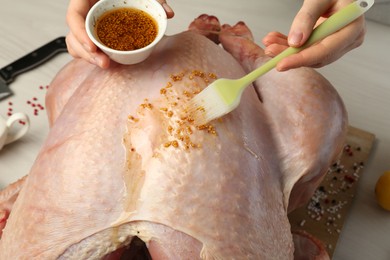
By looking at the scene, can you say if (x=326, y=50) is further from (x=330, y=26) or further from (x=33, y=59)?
(x=33, y=59)

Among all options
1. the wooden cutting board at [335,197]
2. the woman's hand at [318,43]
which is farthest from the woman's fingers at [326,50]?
the wooden cutting board at [335,197]

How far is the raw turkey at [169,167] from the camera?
31.5 inches

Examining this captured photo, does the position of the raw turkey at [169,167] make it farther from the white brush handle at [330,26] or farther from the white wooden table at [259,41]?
the white wooden table at [259,41]

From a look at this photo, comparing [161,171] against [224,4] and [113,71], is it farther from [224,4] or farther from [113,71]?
[224,4]

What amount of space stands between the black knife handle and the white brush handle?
2.98 feet

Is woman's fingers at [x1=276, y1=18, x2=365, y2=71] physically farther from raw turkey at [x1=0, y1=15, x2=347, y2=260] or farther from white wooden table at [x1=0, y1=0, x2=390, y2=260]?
white wooden table at [x1=0, y1=0, x2=390, y2=260]

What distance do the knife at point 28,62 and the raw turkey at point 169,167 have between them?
59 cm

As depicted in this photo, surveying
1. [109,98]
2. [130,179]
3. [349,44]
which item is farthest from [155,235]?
[349,44]

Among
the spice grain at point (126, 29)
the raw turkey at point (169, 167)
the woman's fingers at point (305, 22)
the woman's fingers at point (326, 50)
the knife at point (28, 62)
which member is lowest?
the knife at point (28, 62)

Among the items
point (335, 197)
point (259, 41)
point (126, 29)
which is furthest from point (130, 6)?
point (259, 41)

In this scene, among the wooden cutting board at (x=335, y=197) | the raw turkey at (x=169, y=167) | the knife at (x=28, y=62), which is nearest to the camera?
the raw turkey at (x=169, y=167)

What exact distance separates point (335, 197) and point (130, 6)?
72 cm

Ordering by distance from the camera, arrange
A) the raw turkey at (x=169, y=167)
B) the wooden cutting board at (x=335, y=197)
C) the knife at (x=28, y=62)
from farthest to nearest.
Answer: the knife at (x=28, y=62) < the wooden cutting board at (x=335, y=197) < the raw turkey at (x=169, y=167)

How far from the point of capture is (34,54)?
159cm
